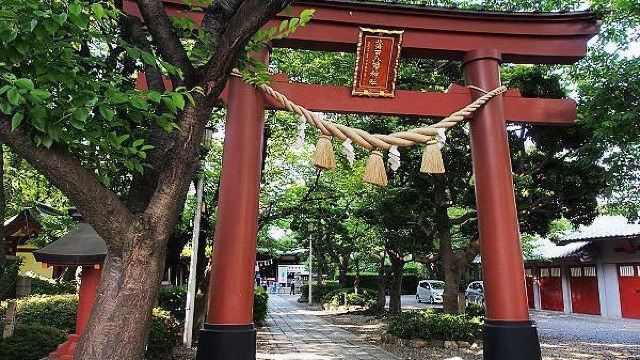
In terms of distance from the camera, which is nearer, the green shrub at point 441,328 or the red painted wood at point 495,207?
the red painted wood at point 495,207

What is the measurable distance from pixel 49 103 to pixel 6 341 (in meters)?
5.84

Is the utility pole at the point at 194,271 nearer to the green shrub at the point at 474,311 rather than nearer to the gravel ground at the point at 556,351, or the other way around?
the gravel ground at the point at 556,351

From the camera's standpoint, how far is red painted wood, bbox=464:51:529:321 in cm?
523

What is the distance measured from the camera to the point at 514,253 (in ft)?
17.4

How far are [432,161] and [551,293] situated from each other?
824 inches

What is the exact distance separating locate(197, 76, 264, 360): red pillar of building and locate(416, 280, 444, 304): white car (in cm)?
2200

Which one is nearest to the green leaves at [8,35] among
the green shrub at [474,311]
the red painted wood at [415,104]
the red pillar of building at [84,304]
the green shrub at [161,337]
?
the red painted wood at [415,104]

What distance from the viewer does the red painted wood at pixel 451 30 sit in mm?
5746

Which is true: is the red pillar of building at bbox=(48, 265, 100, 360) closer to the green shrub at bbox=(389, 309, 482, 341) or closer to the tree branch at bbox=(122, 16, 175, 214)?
the tree branch at bbox=(122, 16, 175, 214)

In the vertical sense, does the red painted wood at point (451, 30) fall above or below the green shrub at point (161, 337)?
above

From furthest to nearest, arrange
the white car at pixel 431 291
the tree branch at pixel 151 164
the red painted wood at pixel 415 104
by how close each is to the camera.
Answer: the white car at pixel 431 291, the red painted wood at pixel 415 104, the tree branch at pixel 151 164

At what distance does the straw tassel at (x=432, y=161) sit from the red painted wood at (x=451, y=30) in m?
1.62

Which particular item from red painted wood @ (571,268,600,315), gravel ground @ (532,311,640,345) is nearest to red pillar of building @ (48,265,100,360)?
gravel ground @ (532,311,640,345)

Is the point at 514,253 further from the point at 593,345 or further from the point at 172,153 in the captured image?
the point at 593,345
